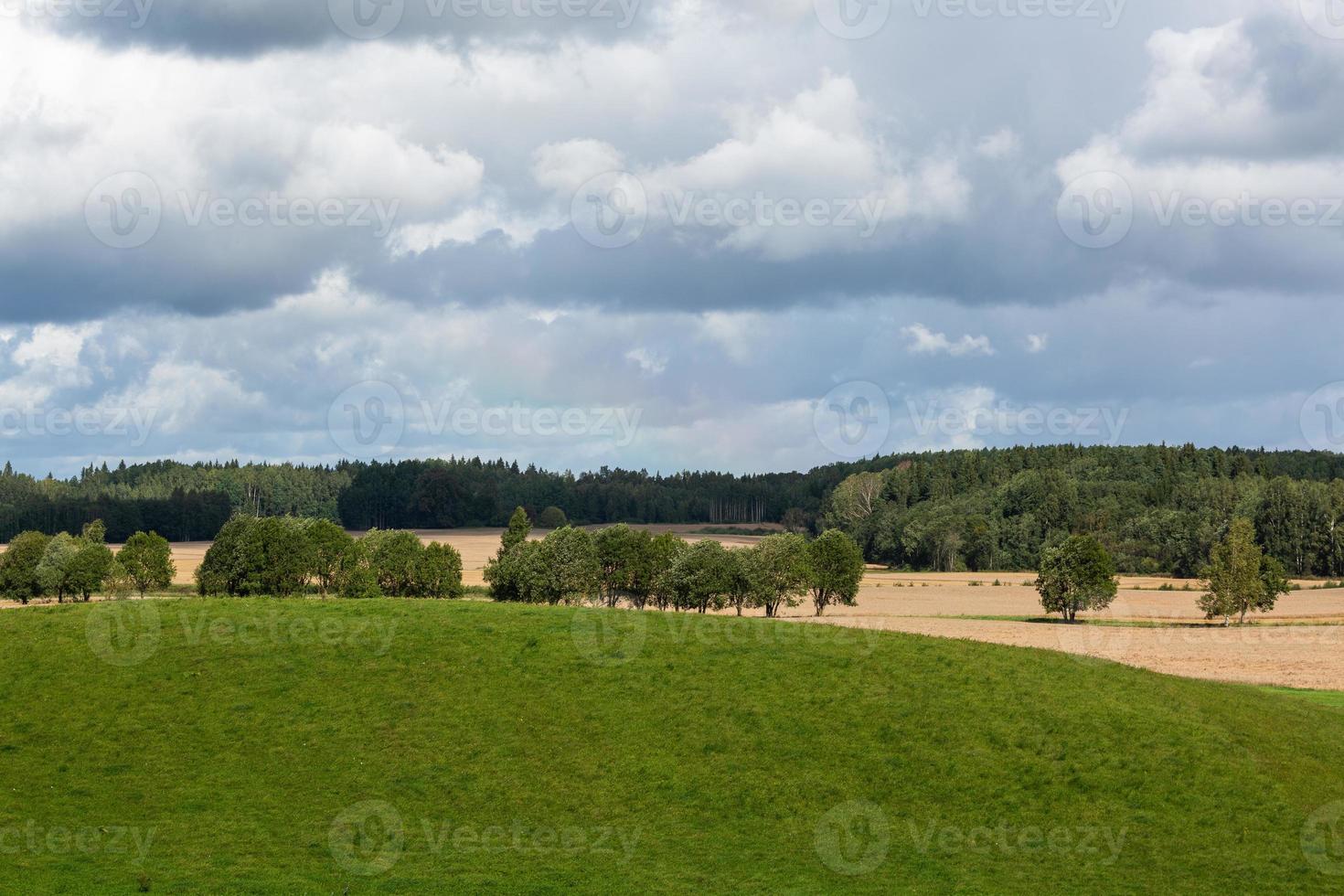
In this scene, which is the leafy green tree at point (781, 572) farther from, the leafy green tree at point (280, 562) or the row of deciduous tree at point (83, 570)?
the row of deciduous tree at point (83, 570)

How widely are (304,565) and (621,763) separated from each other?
205 ft

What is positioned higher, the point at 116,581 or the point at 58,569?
the point at 58,569

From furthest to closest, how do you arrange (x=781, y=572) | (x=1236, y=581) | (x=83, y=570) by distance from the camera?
(x=1236, y=581)
(x=83, y=570)
(x=781, y=572)

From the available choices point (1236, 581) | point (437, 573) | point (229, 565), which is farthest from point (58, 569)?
point (1236, 581)

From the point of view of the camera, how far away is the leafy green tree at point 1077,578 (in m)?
108

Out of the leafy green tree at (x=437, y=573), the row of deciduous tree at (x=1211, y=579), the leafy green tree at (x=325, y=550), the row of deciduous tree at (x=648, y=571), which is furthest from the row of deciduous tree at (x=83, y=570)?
the row of deciduous tree at (x=1211, y=579)

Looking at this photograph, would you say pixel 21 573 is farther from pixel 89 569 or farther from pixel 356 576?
pixel 356 576

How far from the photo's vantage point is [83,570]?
3981 inches

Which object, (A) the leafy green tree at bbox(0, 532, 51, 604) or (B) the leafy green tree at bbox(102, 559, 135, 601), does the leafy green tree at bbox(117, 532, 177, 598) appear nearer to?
(B) the leafy green tree at bbox(102, 559, 135, 601)

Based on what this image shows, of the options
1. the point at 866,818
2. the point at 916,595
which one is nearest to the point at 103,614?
the point at 866,818

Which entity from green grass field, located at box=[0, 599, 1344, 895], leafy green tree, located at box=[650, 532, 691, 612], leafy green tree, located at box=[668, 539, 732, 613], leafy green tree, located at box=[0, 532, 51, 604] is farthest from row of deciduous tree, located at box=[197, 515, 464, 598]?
green grass field, located at box=[0, 599, 1344, 895]

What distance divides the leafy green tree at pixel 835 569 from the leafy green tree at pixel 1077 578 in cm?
2107

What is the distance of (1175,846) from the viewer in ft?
99.7

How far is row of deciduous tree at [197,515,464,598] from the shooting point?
9131 cm
